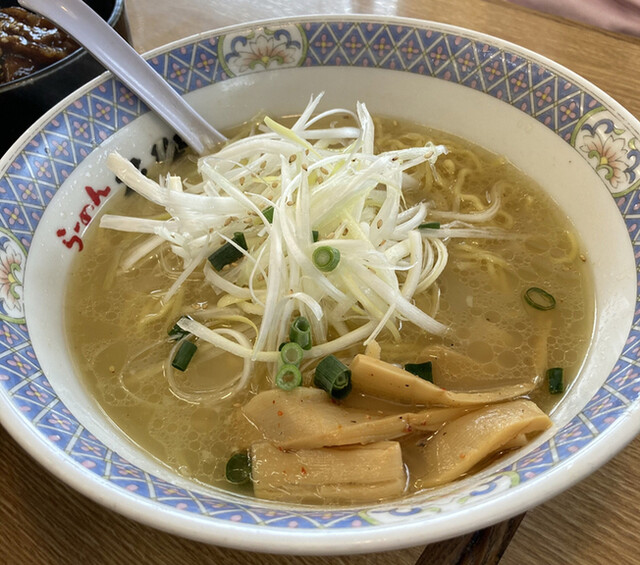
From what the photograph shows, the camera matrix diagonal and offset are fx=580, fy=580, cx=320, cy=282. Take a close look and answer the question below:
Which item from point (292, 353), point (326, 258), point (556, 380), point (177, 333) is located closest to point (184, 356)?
point (177, 333)

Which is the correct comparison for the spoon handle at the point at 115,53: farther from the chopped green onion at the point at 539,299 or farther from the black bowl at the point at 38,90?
the chopped green onion at the point at 539,299

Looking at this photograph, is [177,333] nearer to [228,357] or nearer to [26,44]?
[228,357]

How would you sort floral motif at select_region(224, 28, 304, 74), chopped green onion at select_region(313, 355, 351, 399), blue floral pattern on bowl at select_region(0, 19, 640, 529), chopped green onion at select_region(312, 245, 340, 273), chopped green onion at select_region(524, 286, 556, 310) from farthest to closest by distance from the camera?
floral motif at select_region(224, 28, 304, 74) < chopped green onion at select_region(524, 286, 556, 310) < chopped green onion at select_region(312, 245, 340, 273) < chopped green onion at select_region(313, 355, 351, 399) < blue floral pattern on bowl at select_region(0, 19, 640, 529)

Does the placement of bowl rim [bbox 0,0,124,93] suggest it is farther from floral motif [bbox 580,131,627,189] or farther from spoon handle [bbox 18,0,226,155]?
floral motif [bbox 580,131,627,189]

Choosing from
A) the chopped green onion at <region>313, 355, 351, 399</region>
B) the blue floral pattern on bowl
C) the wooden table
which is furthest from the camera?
the chopped green onion at <region>313, 355, 351, 399</region>

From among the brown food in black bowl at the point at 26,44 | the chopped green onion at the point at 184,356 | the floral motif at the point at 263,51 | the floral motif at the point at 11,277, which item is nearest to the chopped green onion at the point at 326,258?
the chopped green onion at the point at 184,356

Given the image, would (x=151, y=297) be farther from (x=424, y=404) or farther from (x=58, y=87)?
(x=424, y=404)

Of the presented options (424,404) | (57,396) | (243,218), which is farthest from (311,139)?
(57,396)

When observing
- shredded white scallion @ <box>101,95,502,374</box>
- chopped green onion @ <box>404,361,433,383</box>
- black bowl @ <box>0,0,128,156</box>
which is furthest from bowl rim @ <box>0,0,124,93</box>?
chopped green onion @ <box>404,361,433,383</box>
